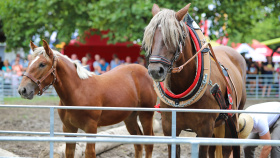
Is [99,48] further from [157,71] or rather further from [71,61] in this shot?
[157,71]

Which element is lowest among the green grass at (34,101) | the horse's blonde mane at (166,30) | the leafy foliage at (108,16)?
the green grass at (34,101)

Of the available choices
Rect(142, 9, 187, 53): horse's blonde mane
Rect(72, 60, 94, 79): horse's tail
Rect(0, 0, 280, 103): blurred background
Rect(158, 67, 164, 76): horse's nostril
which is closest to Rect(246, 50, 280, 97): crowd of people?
Rect(0, 0, 280, 103): blurred background

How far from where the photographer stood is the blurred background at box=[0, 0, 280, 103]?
46.3 ft

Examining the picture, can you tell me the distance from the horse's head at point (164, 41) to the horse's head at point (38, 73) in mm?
1728

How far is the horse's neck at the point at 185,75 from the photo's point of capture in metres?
4.20

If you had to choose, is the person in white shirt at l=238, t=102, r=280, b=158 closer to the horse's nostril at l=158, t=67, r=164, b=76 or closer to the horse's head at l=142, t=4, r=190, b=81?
the horse's head at l=142, t=4, r=190, b=81

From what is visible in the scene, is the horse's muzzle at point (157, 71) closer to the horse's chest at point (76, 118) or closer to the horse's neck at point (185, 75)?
the horse's neck at point (185, 75)

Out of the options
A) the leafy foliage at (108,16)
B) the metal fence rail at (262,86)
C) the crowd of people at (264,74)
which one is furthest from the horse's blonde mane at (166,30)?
the crowd of people at (264,74)

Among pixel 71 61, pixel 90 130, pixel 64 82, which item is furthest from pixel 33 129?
pixel 90 130

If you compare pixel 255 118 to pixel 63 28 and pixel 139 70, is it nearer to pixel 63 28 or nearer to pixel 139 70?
pixel 139 70

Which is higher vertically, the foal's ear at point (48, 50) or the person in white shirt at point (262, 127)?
the foal's ear at point (48, 50)

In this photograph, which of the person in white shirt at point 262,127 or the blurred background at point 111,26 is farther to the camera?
the blurred background at point 111,26

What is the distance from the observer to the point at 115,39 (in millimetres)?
14477

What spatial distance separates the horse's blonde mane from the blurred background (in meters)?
9.48
